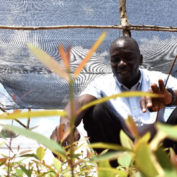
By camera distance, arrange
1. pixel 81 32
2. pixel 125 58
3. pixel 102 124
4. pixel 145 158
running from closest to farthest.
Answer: pixel 145 158 → pixel 102 124 → pixel 125 58 → pixel 81 32

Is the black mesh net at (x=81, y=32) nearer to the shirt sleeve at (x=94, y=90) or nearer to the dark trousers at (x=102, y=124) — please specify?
the shirt sleeve at (x=94, y=90)

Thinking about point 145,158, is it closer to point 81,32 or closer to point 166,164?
point 166,164

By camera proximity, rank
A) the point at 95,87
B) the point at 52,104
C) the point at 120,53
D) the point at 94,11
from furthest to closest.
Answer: the point at 52,104, the point at 94,11, the point at 95,87, the point at 120,53

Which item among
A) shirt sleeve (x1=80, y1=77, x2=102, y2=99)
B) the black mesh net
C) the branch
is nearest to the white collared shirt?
shirt sleeve (x1=80, y1=77, x2=102, y2=99)

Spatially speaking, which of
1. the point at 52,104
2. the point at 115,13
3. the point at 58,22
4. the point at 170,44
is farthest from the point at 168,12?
the point at 52,104

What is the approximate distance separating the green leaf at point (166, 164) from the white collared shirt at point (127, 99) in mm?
1315

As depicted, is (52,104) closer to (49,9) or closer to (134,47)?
(49,9)

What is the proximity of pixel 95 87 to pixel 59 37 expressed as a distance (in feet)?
3.57

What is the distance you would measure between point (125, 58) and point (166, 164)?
4.44 feet

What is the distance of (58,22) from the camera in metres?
2.49

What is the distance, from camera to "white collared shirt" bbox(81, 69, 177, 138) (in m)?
1.47

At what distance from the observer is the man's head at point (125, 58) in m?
1.41

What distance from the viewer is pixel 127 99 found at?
1.55 metres

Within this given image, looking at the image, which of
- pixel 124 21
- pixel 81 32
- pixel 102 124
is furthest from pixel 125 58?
pixel 81 32
